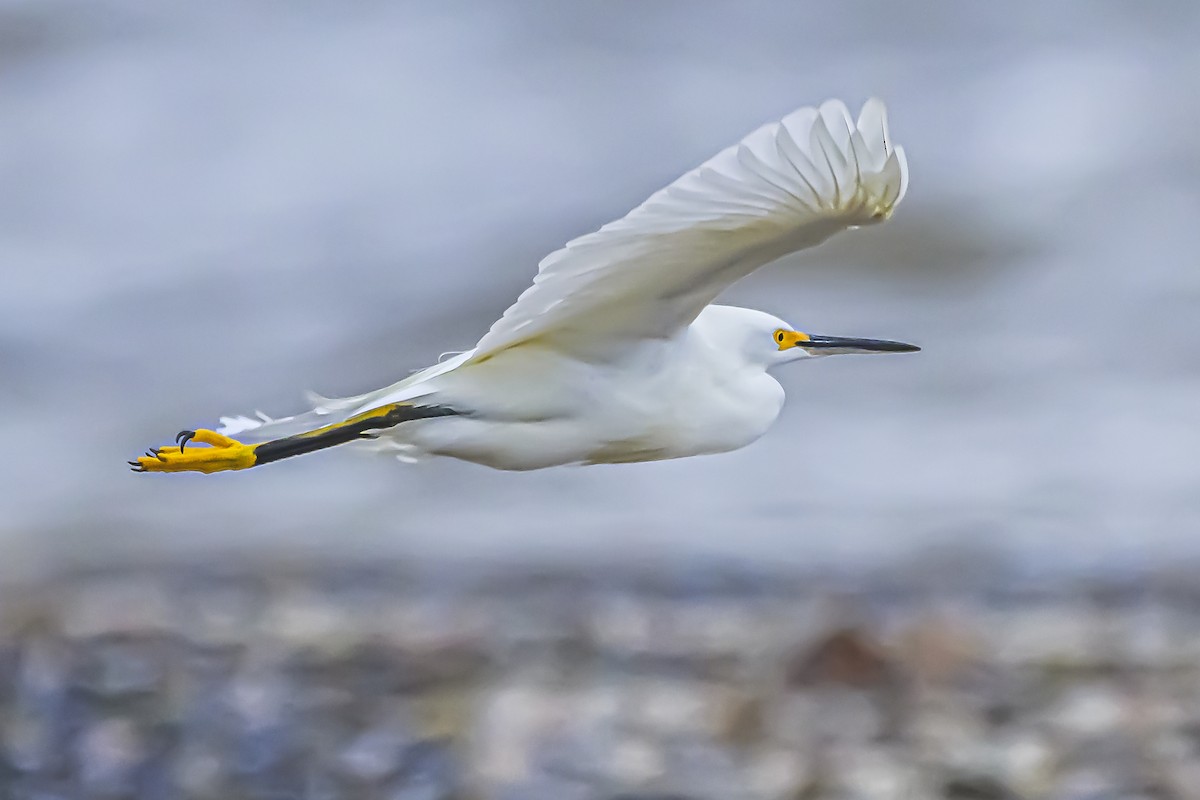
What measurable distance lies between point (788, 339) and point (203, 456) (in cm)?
104

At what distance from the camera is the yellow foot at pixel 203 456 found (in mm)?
2955

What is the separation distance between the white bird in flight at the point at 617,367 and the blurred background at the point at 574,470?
772 centimetres

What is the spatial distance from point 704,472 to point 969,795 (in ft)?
10.4

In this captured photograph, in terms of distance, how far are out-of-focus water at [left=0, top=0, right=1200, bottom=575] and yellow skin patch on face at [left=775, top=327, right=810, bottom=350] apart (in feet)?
26.5

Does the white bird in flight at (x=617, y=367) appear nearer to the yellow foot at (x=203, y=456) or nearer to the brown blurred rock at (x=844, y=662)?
the yellow foot at (x=203, y=456)

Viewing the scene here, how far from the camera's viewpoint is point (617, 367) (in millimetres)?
2908

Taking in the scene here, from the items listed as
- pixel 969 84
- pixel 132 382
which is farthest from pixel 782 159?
pixel 969 84

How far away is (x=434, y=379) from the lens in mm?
2943

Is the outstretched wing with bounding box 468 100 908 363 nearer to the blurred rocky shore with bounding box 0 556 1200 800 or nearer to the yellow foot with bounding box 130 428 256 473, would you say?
the yellow foot with bounding box 130 428 256 473

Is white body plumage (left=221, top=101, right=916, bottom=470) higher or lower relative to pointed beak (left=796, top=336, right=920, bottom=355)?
lower

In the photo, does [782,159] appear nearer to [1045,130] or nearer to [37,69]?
[1045,130]

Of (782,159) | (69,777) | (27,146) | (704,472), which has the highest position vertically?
(27,146)

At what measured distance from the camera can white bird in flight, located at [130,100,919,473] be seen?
2.50m

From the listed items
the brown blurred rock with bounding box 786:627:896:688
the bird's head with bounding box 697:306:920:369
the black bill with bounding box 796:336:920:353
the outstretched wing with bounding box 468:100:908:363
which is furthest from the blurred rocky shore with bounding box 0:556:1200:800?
the outstretched wing with bounding box 468:100:908:363
